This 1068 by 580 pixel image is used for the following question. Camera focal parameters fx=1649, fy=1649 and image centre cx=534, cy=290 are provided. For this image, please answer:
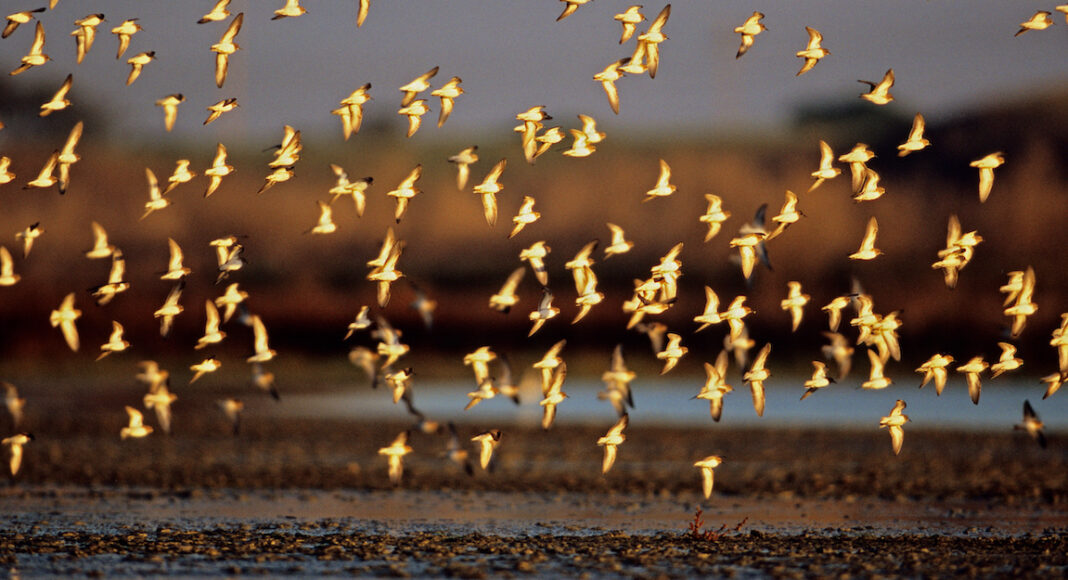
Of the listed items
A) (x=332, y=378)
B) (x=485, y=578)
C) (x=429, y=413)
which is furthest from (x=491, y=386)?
(x=332, y=378)

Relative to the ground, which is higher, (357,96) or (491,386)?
(357,96)

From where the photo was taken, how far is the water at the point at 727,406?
52.0 meters

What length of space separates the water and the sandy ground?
3.30m

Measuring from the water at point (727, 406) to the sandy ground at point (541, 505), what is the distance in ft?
10.8

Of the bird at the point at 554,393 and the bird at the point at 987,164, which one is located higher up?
the bird at the point at 987,164

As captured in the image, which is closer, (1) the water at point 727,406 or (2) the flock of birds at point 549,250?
(2) the flock of birds at point 549,250

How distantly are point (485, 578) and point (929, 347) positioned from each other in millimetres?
47479

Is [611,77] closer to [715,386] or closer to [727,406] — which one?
[715,386]

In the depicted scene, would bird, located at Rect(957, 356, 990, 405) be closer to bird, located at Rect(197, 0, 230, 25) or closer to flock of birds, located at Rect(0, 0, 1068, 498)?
flock of birds, located at Rect(0, 0, 1068, 498)

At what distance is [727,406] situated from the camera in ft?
185

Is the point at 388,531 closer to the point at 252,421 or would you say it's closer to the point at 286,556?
the point at 286,556

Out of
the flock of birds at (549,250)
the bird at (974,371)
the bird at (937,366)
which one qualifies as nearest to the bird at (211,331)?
the flock of birds at (549,250)

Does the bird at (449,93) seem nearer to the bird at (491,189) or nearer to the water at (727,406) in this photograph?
the bird at (491,189)

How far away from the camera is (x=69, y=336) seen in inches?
1207
